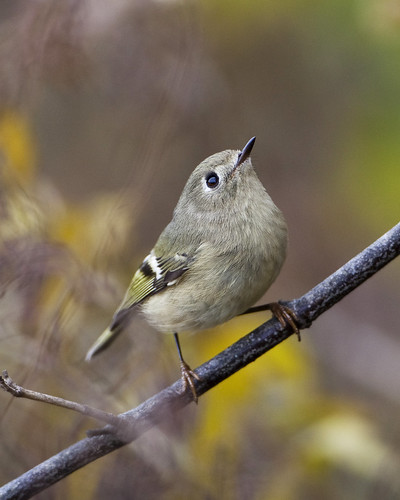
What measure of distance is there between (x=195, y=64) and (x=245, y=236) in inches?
46.3

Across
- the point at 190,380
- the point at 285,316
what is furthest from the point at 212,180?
the point at 190,380

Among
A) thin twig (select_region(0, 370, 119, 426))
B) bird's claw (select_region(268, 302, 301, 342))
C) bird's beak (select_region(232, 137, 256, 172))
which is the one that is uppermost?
bird's beak (select_region(232, 137, 256, 172))

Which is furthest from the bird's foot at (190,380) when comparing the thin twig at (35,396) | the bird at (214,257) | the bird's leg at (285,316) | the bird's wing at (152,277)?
the thin twig at (35,396)

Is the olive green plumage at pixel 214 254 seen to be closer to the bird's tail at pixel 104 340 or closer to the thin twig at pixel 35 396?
the bird's tail at pixel 104 340

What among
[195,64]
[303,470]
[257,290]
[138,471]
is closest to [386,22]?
[195,64]

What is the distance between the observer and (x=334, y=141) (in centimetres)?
408

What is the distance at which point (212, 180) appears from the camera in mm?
2682

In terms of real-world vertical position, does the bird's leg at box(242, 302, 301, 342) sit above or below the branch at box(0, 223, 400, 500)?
above

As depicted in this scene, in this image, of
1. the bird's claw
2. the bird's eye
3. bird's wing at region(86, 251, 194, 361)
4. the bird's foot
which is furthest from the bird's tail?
the bird's claw

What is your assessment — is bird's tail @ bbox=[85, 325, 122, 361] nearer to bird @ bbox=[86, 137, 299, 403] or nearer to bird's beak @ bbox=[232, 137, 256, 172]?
bird @ bbox=[86, 137, 299, 403]

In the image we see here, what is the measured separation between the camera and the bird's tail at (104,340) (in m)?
2.94

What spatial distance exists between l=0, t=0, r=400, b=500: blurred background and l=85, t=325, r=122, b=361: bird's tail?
5cm

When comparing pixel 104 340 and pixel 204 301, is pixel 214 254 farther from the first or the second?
pixel 104 340

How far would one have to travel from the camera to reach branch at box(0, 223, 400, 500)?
193 cm
